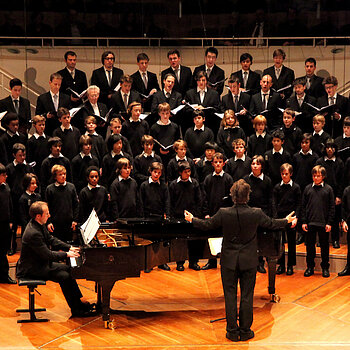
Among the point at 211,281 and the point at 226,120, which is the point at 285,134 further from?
the point at 211,281

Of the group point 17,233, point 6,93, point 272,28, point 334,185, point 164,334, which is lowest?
point 164,334

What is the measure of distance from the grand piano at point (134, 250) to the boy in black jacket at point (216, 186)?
108cm

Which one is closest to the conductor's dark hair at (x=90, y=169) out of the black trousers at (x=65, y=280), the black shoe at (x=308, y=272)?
the black trousers at (x=65, y=280)

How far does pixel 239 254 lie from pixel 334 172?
7.70 feet

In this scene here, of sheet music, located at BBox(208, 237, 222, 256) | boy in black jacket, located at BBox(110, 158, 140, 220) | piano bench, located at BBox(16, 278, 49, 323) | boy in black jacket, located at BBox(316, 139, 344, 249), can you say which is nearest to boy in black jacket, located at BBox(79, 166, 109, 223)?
boy in black jacket, located at BBox(110, 158, 140, 220)

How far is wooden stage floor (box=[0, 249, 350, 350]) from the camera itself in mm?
4867

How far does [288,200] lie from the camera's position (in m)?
6.44

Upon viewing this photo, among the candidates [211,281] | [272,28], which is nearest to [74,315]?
[211,281]

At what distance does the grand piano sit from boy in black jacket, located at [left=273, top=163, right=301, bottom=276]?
769 mm

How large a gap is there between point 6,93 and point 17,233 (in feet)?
6.84

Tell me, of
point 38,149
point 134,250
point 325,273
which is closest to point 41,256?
point 134,250

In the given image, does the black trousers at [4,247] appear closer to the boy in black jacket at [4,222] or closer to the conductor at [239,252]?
the boy in black jacket at [4,222]

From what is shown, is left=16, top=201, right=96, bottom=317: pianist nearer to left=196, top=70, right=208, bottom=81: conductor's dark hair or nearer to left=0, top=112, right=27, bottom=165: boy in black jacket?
left=0, top=112, right=27, bottom=165: boy in black jacket

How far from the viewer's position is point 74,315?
5.40 meters
